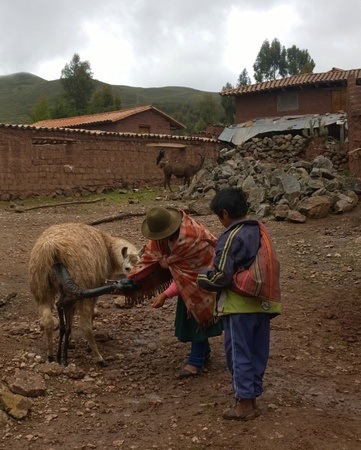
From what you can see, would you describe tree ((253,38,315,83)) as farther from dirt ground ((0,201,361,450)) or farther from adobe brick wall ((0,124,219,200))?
dirt ground ((0,201,361,450))

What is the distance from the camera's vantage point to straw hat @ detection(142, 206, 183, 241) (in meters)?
4.34

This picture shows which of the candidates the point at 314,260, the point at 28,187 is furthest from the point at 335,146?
the point at 314,260

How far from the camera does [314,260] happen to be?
8852 mm

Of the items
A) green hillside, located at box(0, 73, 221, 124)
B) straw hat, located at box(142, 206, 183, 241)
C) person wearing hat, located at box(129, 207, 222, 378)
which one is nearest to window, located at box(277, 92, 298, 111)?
person wearing hat, located at box(129, 207, 222, 378)

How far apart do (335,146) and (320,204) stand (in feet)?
30.6

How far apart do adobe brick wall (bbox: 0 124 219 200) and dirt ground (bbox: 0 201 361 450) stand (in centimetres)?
904

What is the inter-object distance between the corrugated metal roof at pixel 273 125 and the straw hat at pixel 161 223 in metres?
19.8

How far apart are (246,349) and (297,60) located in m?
64.1

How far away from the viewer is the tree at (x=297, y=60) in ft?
204

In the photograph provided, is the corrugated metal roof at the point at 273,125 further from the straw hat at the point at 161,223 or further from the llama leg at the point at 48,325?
the llama leg at the point at 48,325

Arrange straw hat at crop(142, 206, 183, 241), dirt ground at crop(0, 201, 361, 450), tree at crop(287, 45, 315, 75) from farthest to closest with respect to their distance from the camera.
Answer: tree at crop(287, 45, 315, 75)
straw hat at crop(142, 206, 183, 241)
dirt ground at crop(0, 201, 361, 450)

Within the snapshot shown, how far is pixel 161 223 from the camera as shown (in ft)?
14.3

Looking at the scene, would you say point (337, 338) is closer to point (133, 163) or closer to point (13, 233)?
point (13, 233)

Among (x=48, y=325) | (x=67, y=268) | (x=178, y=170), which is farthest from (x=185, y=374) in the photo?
(x=178, y=170)
